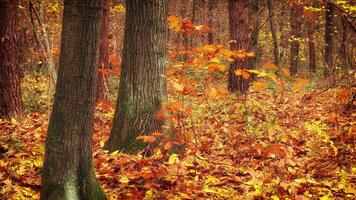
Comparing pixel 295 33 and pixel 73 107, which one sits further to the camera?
pixel 295 33

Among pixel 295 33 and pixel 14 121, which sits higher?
pixel 295 33

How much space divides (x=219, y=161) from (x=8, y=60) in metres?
5.28

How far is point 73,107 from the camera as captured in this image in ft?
11.8

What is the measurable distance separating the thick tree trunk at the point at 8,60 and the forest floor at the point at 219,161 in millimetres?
465

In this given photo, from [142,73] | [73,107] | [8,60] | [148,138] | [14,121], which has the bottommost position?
[14,121]

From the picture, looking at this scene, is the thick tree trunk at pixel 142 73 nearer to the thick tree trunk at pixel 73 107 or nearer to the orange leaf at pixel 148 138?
the orange leaf at pixel 148 138

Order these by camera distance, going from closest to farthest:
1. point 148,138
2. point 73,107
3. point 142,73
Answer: point 73,107 < point 148,138 < point 142,73

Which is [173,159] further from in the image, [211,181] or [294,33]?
[294,33]

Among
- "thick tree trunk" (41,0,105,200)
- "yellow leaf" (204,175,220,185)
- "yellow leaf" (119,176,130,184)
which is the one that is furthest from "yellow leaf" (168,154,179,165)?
"thick tree trunk" (41,0,105,200)

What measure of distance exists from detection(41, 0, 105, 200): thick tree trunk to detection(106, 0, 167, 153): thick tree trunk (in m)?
1.95

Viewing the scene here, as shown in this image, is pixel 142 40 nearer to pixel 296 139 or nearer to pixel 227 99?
pixel 296 139

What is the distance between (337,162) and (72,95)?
14.3ft

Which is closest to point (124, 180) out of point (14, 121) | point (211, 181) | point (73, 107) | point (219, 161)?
point (211, 181)

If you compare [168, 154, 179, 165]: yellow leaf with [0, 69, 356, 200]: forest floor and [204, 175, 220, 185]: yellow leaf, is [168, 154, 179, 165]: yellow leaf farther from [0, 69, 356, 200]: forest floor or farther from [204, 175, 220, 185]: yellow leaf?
[204, 175, 220, 185]: yellow leaf
